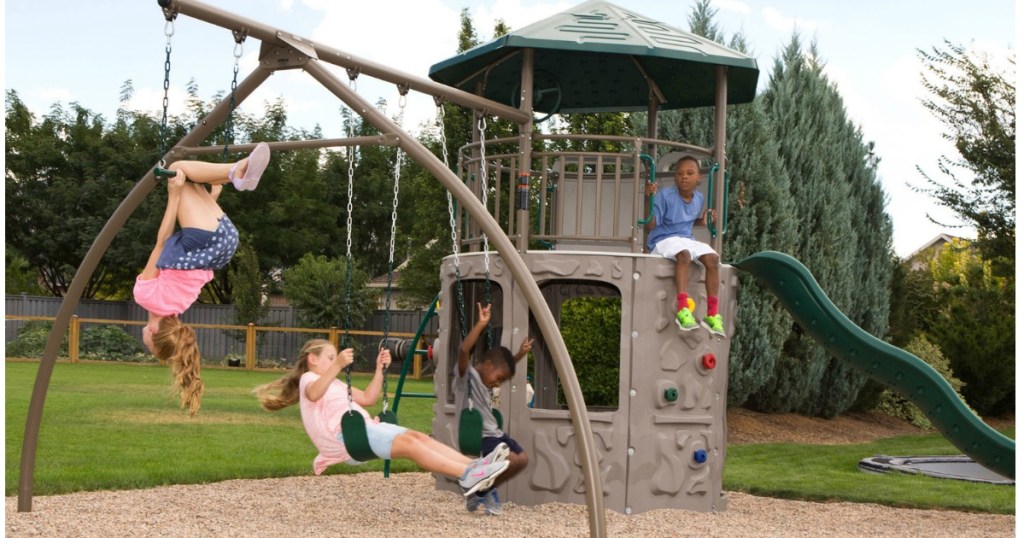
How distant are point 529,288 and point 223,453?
6118mm

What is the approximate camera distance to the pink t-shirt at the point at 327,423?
263 inches

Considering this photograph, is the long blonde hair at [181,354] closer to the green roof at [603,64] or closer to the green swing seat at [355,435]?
the green swing seat at [355,435]

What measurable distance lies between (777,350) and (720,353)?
746cm

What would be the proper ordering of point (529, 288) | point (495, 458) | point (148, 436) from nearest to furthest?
point (529, 288), point (495, 458), point (148, 436)

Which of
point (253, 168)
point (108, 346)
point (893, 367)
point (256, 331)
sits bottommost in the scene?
point (108, 346)

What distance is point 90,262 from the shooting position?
7.62 meters

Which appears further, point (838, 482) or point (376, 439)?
point (838, 482)

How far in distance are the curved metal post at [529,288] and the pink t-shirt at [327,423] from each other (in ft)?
3.82

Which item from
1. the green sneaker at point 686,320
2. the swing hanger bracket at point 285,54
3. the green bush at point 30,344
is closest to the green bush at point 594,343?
the green sneaker at point 686,320

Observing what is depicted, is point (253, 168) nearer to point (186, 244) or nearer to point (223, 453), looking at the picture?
point (186, 244)

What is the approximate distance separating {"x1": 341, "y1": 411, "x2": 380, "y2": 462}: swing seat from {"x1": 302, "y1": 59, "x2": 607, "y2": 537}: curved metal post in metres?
1.15

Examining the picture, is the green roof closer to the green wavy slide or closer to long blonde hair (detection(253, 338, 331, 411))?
the green wavy slide

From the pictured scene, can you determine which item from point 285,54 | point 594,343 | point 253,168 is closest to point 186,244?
point 253,168

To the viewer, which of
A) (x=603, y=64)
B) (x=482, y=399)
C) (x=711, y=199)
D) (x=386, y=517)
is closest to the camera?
(x=482, y=399)
